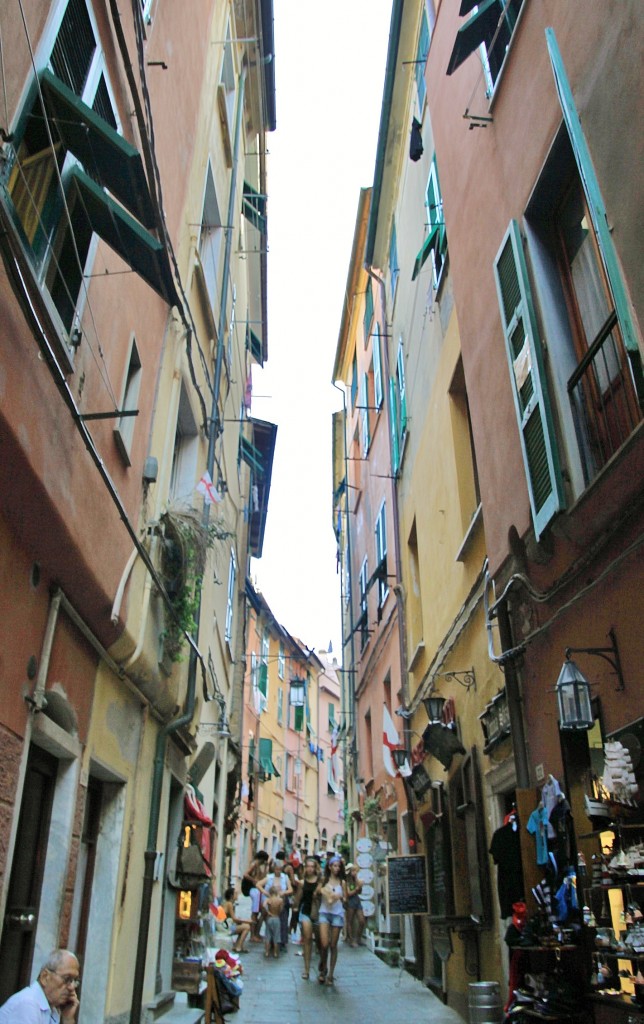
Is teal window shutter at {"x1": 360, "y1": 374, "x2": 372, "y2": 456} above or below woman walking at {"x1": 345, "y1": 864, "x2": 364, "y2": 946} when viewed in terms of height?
above

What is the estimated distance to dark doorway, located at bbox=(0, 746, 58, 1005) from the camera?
4.75 metres

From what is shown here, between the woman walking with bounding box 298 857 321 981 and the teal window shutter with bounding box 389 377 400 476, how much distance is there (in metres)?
6.53

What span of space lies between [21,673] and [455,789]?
583cm

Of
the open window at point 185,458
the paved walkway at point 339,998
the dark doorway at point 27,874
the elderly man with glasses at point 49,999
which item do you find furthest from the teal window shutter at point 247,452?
the elderly man with glasses at point 49,999

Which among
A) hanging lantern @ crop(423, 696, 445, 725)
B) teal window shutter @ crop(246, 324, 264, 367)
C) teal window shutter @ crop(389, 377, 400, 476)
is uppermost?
teal window shutter @ crop(246, 324, 264, 367)

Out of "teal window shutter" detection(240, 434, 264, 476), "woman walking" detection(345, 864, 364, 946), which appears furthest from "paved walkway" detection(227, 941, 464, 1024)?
"teal window shutter" detection(240, 434, 264, 476)

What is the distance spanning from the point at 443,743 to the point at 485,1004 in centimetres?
304

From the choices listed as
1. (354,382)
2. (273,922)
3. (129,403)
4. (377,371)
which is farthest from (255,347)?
(129,403)

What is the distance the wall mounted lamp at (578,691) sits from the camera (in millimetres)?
4680

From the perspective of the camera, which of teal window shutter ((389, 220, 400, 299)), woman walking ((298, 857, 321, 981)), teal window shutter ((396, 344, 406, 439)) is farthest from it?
teal window shutter ((389, 220, 400, 299))

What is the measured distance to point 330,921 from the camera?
34.1 ft

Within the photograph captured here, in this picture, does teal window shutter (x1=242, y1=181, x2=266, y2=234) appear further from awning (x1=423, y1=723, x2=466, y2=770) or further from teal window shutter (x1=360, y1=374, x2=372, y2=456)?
awning (x1=423, y1=723, x2=466, y2=770)

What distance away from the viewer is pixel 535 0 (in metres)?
6.24

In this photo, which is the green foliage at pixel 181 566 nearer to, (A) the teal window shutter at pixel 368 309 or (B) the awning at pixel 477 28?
(B) the awning at pixel 477 28
